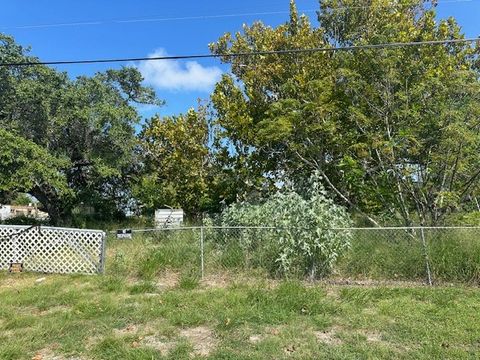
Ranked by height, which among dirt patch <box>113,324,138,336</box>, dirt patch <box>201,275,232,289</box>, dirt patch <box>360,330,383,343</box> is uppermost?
dirt patch <box>201,275,232,289</box>

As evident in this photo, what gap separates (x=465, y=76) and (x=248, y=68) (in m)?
7.30

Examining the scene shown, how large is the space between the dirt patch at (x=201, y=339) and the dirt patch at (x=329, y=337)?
3.74 feet

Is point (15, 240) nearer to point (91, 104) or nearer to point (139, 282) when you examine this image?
point (139, 282)

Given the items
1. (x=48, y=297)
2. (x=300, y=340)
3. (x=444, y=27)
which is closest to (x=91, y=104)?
(x=48, y=297)

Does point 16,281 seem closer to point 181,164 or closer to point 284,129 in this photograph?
point 284,129

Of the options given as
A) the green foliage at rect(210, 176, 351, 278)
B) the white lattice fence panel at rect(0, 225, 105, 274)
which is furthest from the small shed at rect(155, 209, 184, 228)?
the green foliage at rect(210, 176, 351, 278)

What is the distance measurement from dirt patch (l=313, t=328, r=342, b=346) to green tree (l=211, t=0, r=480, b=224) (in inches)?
216

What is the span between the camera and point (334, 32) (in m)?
18.6

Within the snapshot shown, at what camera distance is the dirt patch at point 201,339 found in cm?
465

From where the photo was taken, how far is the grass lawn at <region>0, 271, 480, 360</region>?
4.57 m

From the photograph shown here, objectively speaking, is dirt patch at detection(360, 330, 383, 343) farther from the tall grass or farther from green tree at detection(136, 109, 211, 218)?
green tree at detection(136, 109, 211, 218)

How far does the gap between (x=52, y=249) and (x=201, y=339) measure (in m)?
5.99

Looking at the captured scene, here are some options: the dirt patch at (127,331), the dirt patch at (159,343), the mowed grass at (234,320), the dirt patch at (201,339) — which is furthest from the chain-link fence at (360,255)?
the dirt patch at (159,343)

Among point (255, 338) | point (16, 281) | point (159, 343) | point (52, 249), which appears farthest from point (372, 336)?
point (52, 249)
